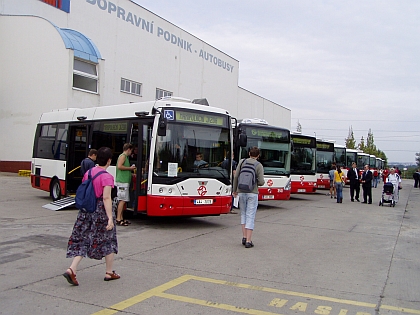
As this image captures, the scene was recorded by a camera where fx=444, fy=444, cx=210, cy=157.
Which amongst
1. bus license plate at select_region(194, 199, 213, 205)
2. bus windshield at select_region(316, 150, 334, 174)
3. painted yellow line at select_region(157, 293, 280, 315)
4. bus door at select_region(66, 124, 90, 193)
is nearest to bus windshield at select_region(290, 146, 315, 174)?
bus windshield at select_region(316, 150, 334, 174)

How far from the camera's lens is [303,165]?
2081 cm

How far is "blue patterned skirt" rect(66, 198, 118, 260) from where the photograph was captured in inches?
231

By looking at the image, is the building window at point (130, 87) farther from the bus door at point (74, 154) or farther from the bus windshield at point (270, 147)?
the bus door at point (74, 154)

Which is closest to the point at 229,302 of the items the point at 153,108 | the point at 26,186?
the point at 153,108

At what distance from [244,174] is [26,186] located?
1489 centimetres

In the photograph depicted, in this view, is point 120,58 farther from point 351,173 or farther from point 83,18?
point 351,173

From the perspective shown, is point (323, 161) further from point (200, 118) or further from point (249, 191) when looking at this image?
point (249, 191)

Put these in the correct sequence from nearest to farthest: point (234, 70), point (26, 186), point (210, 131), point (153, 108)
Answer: point (153, 108) < point (210, 131) < point (26, 186) < point (234, 70)

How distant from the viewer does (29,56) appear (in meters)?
26.1

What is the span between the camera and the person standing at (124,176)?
35.2 ft

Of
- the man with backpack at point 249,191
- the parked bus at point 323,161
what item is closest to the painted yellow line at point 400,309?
the man with backpack at point 249,191

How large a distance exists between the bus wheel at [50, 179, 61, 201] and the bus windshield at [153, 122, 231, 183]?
5829 mm

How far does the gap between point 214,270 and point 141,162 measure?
446 centimetres

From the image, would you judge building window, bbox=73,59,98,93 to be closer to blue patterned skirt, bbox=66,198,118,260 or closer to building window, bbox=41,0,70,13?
building window, bbox=41,0,70,13
